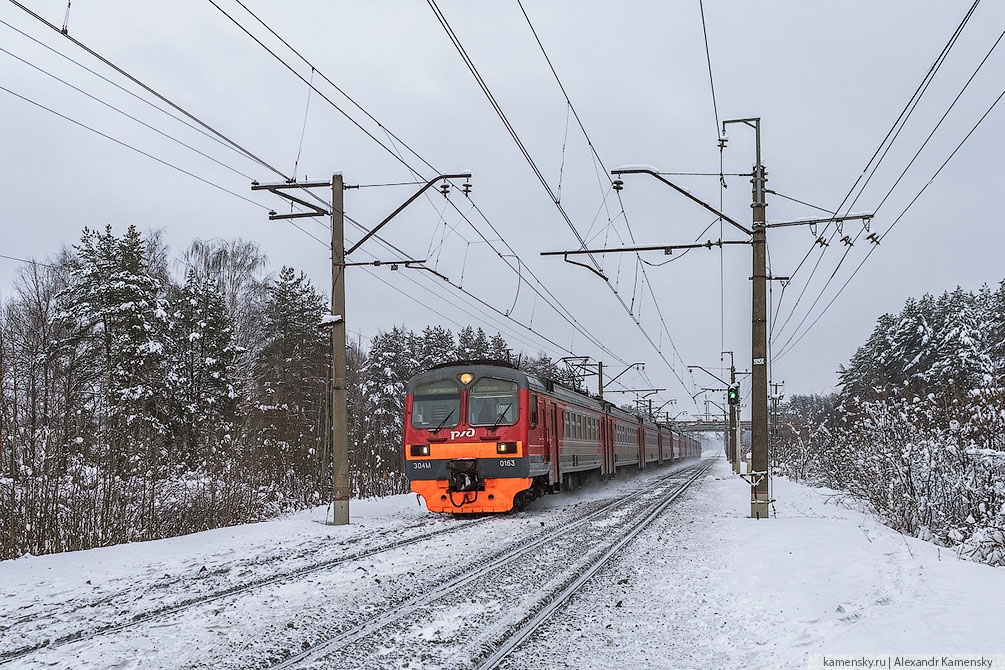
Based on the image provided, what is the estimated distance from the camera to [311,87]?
12148mm

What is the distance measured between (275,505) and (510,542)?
784 cm

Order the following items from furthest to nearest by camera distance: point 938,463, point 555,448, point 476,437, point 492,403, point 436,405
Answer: point 555,448, point 436,405, point 492,403, point 476,437, point 938,463

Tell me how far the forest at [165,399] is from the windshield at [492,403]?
85.0 inches

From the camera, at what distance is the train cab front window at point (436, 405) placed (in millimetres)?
16484

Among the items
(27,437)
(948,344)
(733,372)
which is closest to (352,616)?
(27,437)

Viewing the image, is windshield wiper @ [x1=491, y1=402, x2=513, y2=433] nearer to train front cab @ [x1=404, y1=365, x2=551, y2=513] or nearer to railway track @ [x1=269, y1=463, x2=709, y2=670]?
train front cab @ [x1=404, y1=365, x2=551, y2=513]

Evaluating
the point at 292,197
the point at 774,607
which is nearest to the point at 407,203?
the point at 292,197

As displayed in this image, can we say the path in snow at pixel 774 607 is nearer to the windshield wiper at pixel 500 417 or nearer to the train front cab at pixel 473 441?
the train front cab at pixel 473 441

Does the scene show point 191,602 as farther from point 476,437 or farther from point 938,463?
point 938,463

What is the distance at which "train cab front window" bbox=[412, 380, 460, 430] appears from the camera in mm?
16484

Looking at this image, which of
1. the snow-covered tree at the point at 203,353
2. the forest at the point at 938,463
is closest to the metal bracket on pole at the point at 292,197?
the forest at the point at 938,463

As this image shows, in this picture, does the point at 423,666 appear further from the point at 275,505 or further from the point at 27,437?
the point at 275,505

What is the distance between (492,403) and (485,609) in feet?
30.0

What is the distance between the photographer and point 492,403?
53.6ft
